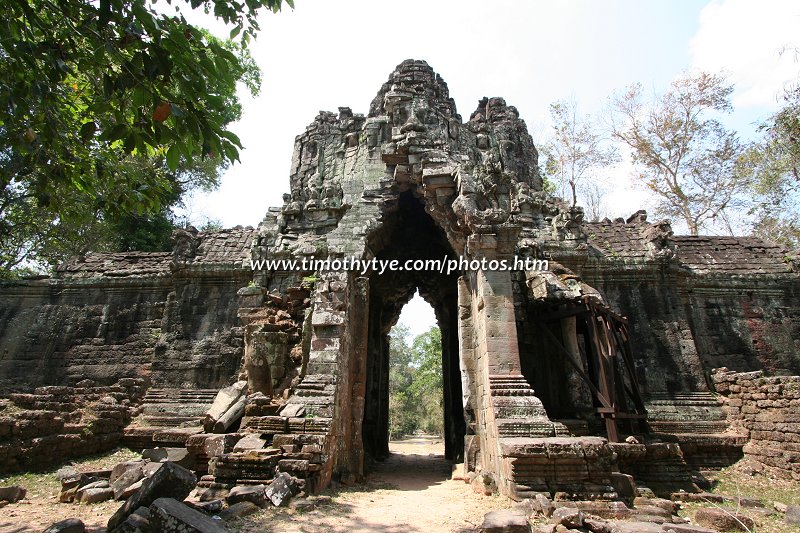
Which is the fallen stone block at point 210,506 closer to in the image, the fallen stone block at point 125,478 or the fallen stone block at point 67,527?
the fallen stone block at point 67,527

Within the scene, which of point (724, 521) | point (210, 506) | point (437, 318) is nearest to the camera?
point (210, 506)

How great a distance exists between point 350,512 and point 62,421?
20.0 feet

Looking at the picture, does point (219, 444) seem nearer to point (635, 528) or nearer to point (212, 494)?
point (212, 494)

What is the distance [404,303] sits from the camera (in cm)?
1326

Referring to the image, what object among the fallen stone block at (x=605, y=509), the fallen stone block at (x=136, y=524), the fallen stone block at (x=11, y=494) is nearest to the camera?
the fallen stone block at (x=136, y=524)

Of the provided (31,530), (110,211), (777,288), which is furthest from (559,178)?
(31,530)

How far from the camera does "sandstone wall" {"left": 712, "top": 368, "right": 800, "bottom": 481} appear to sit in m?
7.90

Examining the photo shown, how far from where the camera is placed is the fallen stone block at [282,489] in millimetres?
5191

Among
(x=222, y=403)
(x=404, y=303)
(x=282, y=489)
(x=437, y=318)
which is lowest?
(x=282, y=489)

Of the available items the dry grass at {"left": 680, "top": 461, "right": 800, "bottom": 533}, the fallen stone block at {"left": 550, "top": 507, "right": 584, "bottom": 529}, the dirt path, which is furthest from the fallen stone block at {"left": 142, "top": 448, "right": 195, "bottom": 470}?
the dry grass at {"left": 680, "top": 461, "right": 800, "bottom": 533}

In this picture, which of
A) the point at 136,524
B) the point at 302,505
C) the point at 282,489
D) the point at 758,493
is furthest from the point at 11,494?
the point at 758,493

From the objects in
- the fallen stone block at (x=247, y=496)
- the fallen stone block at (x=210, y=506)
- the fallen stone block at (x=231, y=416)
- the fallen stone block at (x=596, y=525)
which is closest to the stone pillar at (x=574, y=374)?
the fallen stone block at (x=596, y=525)

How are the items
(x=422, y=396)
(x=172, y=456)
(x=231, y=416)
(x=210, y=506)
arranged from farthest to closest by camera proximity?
(x=422, y=396), (x=231, y=416), (x=172, y=456), (x=210, y=506)

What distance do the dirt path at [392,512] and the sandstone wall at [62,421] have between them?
4.86 m
